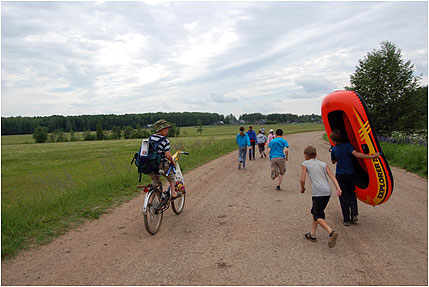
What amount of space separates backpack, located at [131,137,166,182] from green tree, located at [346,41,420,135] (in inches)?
810

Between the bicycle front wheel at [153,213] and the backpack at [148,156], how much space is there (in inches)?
19.7

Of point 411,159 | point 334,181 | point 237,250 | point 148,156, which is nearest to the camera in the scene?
point 237,250

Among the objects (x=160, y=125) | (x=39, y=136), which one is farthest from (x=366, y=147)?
(x=39, y=136)

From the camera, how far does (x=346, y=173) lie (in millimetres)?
5633

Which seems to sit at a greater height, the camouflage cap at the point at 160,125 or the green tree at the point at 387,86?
the green tree at the point at 387,86

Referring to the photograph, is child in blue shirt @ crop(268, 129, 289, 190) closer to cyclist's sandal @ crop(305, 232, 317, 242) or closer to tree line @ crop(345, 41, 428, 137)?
cyclist's sandal @ crop(305, 232, 317, 242)

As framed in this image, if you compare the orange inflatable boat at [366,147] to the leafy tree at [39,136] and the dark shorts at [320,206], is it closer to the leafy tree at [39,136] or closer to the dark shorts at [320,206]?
the dark shorts at [320,206]

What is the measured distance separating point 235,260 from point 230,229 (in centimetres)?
133

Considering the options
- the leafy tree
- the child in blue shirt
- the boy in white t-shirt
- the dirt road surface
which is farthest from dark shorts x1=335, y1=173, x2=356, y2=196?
the leafy tree

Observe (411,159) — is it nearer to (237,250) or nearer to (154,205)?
(237,250)

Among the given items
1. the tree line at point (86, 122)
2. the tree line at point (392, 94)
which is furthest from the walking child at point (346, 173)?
the tree line at point (86, 122)

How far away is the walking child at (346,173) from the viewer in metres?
5.63

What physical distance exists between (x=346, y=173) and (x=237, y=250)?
2.60 metres

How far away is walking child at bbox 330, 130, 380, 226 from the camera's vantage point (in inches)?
222
